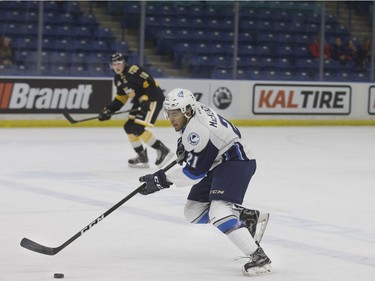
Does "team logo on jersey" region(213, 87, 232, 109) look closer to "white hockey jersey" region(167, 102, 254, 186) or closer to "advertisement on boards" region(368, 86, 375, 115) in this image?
"advertisement on boards" region(368, 86, 375, 115)

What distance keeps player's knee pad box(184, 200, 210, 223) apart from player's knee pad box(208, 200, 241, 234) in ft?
0.92

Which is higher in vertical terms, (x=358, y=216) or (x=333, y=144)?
(x=358, y=216)

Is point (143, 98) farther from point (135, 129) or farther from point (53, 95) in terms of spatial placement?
point (53, 95)

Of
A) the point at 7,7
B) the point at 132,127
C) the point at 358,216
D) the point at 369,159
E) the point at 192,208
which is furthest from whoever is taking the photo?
the point at 7,7

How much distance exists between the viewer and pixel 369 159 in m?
12.6

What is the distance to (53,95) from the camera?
52.1 ft

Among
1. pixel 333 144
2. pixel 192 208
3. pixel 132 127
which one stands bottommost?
pixel 333 144

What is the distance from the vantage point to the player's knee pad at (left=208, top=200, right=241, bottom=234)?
571 cm

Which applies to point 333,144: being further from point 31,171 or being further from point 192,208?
point 192,208

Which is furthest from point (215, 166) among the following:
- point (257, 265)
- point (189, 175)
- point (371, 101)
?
point (371, 101)

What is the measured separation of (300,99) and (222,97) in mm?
1537

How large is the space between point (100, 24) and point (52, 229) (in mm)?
10306

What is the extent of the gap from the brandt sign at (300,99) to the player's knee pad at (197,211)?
37.9 ft

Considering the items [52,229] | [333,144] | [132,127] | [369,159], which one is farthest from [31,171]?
[333,144]
